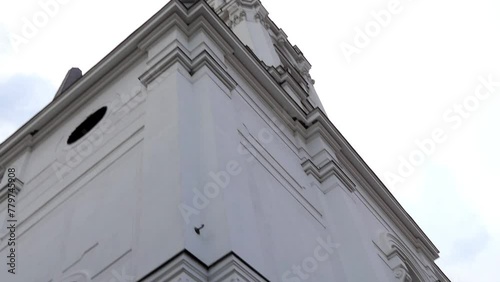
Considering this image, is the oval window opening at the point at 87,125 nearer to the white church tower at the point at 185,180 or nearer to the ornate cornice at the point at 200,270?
the white church tower at the point at 185,180

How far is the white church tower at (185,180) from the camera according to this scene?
775cm

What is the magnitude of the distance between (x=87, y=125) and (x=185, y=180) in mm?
4472

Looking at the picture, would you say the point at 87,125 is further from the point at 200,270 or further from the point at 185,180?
the point at 200,270

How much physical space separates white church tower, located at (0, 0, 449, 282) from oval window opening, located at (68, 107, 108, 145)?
0.03 metres

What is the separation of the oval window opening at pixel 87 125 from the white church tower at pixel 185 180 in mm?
31

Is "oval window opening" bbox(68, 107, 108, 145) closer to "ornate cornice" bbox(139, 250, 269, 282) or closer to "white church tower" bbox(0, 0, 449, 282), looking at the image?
"white church tower" bbox(0, 0, 449, 282)

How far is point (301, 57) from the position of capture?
74.3 ft

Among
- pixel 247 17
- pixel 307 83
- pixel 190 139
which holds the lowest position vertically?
pixel 190 139

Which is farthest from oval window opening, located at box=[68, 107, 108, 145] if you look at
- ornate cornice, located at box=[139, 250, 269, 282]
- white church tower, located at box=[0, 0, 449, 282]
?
ornate cornice, located at box=[139, 250, 269, 282]

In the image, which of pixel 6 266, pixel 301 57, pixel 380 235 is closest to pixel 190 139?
pixel 6 266

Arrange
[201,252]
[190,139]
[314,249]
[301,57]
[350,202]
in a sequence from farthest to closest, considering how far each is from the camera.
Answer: [301,57], [350,202], [314,249], [190,139], [201,252]

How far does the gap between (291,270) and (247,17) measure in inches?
485

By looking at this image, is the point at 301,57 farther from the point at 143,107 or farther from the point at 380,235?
the point at 143,107

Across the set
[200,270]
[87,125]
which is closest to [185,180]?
[200,270]
